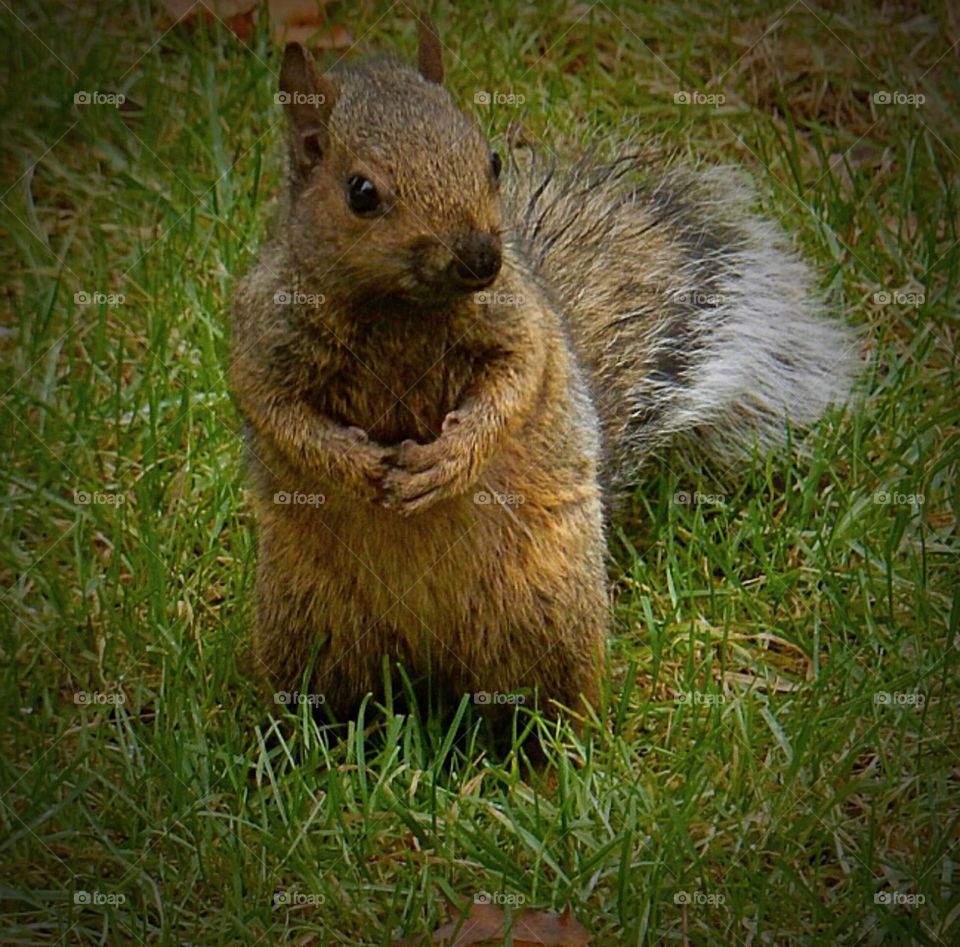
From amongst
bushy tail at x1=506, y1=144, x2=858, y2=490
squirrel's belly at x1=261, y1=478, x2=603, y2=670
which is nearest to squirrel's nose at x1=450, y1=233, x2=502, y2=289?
squirrel's belly at x1=261, y1=478, x2=603, y2=670

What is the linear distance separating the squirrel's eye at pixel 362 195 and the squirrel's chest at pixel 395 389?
304mm

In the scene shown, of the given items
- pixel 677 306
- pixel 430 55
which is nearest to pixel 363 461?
pixel 430 55

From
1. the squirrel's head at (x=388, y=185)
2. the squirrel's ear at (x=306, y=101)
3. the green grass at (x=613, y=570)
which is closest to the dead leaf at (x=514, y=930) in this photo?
the green grass at (x=613, y=570)

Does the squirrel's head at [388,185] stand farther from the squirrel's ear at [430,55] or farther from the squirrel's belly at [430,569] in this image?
the squirrel's belly at [430,569]

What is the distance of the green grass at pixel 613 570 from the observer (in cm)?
331

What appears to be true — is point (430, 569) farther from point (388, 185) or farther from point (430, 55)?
point (430, 55)

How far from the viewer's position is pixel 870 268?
4801mm

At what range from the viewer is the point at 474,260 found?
3.03m

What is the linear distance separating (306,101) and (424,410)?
26.1 inches

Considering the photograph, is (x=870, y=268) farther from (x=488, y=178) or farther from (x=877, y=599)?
(x=488, y=178)

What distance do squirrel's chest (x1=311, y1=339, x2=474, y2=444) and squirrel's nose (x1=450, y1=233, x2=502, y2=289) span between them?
0.33 m

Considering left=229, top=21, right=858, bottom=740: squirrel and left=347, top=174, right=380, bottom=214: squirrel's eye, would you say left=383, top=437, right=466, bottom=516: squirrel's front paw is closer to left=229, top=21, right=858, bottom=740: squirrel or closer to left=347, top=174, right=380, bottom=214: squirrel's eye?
left=229, top=21, right=858, bottom=740: squirrel

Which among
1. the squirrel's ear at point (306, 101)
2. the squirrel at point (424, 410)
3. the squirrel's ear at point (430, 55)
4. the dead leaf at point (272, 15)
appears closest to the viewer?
the squirrel at point (424, 410)

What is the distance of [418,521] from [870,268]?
1.95m
